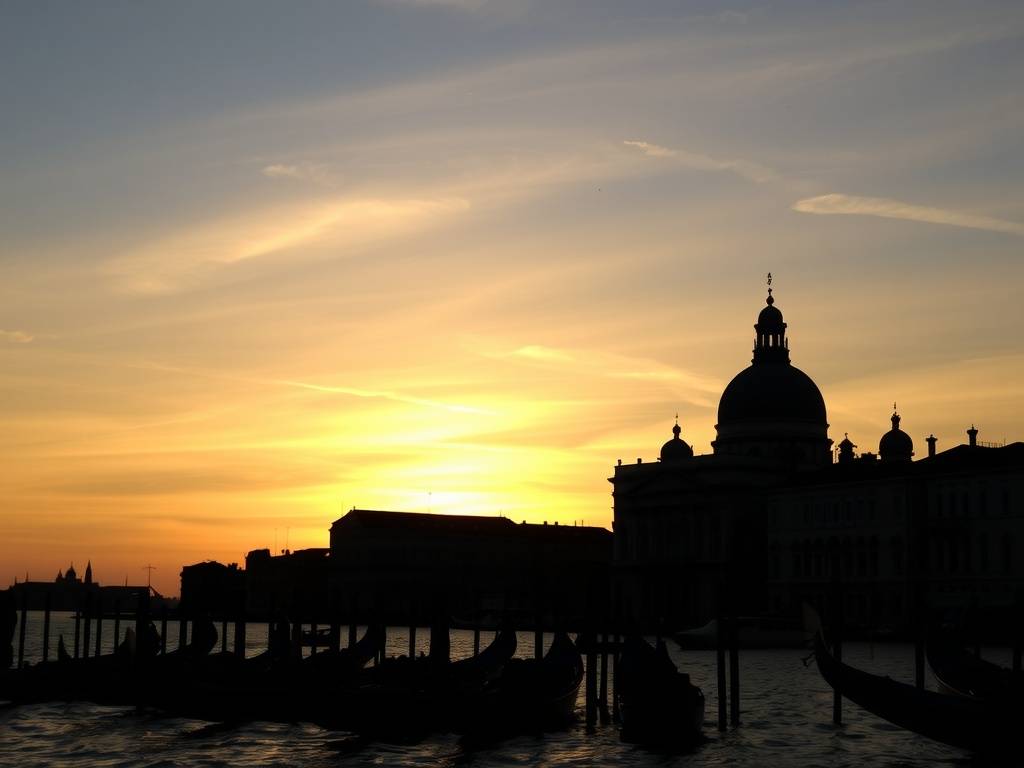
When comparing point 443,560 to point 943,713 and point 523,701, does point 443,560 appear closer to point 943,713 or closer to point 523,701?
point 523,701

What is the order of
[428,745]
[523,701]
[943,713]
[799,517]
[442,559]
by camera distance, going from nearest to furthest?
[943,713] → [428,745] → [523,701] → [799,517] → [442,559]

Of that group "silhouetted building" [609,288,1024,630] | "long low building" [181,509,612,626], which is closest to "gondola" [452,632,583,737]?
"silhouetted building" [609,288,1024,630]

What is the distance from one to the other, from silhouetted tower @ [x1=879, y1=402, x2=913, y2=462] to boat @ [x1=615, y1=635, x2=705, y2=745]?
84.5 m

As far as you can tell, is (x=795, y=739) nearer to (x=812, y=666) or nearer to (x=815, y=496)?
(x=812, y=666)

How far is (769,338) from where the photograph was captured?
125 m

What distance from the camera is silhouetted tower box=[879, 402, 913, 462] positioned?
119 meters

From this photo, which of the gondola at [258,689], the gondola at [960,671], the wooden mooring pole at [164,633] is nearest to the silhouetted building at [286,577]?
the wooden mooring pole at [164,633]

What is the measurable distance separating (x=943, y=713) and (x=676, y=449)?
3764 inches

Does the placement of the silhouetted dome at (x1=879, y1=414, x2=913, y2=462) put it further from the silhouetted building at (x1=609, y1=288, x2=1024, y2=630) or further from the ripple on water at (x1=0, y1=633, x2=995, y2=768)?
the ripple on water at (x1=0, y1=633, x2=995, y2=768)

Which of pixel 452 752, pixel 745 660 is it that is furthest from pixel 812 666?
pixel 452 752

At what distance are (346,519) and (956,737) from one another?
13631 centimetres

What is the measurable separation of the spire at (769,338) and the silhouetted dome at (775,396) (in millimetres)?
2273

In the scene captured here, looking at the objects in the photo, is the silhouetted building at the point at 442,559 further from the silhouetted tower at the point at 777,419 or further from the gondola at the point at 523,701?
the gondola at the point at 523,701

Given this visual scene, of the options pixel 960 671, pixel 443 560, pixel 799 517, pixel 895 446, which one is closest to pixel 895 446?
pixel 895 446
